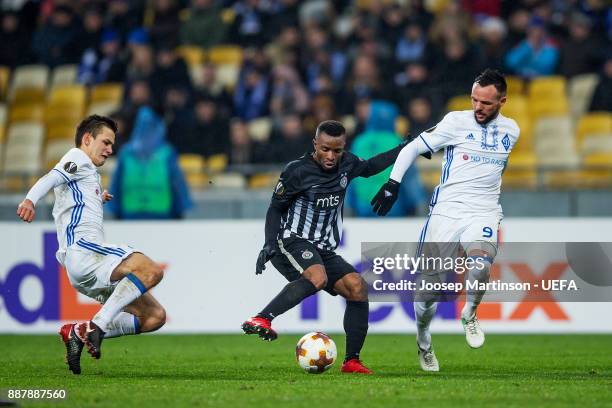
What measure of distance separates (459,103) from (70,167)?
9635 millimetres

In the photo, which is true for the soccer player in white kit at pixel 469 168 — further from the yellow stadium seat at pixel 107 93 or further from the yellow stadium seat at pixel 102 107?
the yellow stadium seat at pixel 107 93

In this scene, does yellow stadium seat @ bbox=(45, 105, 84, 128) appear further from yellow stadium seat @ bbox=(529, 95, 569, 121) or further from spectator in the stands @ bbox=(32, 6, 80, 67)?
yellow stadium seat @ bbox=(529, 95, 569, 121)

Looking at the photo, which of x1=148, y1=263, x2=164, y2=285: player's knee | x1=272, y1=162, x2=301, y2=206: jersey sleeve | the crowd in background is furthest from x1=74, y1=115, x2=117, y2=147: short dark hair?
the crowd in background

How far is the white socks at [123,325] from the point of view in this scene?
936 centimetres

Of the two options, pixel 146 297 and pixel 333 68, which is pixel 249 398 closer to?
pixel 146 297

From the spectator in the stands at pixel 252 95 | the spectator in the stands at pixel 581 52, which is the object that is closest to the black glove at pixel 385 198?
the spectator in the stands at pixel 252 95

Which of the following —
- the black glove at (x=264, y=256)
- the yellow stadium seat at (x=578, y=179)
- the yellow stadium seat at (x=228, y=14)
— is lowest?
the black glove at (x=264, y=256)

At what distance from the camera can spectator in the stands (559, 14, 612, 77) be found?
58.9 ft

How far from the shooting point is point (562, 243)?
13.6 metres

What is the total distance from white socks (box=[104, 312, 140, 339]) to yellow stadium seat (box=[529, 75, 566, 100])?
33.3 ft

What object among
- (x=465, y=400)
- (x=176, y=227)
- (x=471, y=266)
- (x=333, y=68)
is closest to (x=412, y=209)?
(x=176, y=227)

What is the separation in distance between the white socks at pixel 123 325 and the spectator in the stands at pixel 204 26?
1131 centimetres

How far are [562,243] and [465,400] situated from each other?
6428mm

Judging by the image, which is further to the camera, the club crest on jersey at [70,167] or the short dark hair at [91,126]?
the short dark hair at [91,126]
